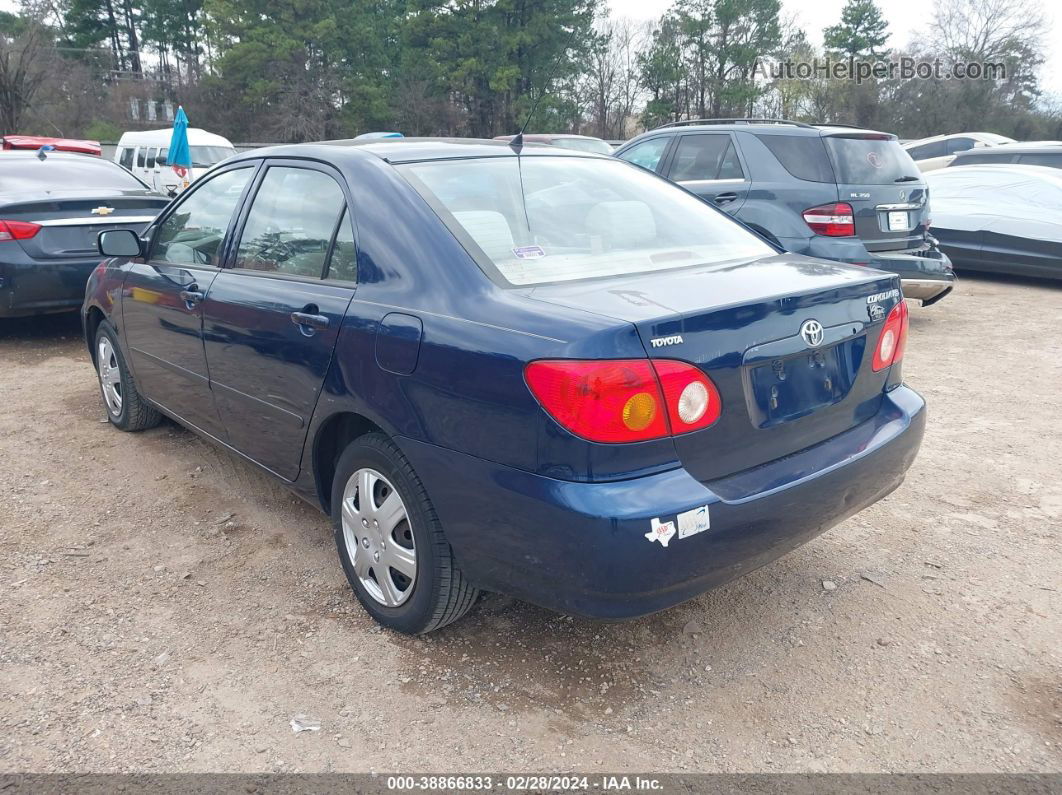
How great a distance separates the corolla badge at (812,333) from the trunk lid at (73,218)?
5708mm

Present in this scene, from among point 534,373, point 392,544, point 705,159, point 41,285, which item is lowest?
point 392,544

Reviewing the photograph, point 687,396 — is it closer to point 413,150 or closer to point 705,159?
point 413,150

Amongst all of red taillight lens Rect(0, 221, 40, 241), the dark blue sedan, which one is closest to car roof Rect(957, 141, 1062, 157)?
the dark blue sedan

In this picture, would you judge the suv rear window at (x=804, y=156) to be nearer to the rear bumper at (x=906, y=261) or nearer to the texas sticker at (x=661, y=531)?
the rear bumper at (x=906, y=261)

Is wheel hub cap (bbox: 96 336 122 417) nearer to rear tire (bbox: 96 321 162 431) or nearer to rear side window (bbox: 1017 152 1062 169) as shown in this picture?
rear tire (bbox: 96 321 162 431)

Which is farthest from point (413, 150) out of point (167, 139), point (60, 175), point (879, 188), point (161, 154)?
point (167, 139)

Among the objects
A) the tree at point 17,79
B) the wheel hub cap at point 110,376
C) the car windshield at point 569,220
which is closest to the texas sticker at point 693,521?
the car windshield at point 569,220

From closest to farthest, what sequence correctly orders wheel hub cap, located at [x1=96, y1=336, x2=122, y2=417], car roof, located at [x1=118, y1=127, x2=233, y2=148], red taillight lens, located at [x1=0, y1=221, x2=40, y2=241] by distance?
wheel hub cap, located at [x1=96, y1=336, x2=122, y2=417], red taillight lens, located at [x1=0, y1=221, x2=40, y2=241], car roof, located at [x1=118, y1=127, x2=233, y2=148]

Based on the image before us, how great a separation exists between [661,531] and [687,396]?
14.4 inches

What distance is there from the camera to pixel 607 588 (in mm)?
2271

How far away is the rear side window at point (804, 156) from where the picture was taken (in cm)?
684

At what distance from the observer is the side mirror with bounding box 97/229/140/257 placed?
4.19m

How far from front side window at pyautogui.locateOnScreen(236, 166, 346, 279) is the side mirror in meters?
1.02

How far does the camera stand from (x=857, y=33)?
50594 mm
